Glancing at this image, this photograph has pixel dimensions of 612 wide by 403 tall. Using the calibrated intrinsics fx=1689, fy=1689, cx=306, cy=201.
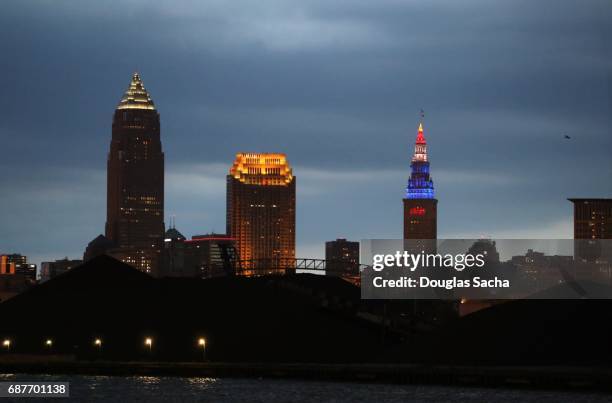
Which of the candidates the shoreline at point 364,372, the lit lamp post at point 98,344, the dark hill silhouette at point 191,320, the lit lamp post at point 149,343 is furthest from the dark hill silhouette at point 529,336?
the lit lamp post at point 98,344

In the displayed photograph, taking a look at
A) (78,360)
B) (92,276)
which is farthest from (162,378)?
(92,276)

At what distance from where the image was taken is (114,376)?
523 ft

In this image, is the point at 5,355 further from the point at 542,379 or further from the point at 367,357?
the point at 542,379

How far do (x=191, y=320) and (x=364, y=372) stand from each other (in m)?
30.4

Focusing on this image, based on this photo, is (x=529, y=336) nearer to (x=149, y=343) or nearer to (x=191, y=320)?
(x=191, y=320)

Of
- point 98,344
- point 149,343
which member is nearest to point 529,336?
point 149,343

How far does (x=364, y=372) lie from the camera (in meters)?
151

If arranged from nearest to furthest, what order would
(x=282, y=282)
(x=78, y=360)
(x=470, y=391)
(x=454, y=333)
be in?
(x=470, y=391) < (x=454, y=333) < (x=78, y=360) < (x=282, y=282)

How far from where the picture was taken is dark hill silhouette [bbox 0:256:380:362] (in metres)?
170

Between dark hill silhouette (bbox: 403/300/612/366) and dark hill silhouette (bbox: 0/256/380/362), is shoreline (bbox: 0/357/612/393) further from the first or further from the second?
dark hill silhouette (bbox: 0/256/380/362)

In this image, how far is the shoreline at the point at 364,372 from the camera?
139 metres

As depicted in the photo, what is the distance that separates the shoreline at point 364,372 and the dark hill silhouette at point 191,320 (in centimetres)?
618

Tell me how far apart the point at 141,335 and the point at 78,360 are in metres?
7.22

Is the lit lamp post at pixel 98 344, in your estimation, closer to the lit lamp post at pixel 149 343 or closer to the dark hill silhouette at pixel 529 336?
the lit lamp post at pixel 149 343
